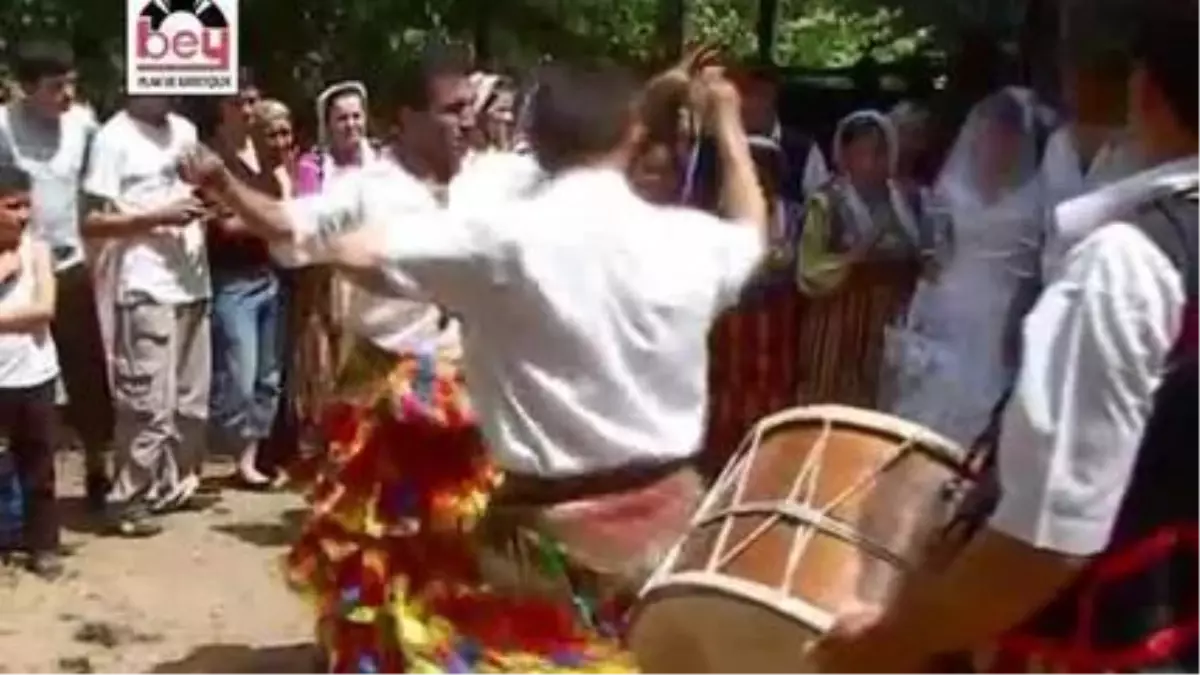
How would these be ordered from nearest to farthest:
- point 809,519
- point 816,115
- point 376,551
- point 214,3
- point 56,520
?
point 809,519 → point 376,551 → point 56,520 → point 214,3 → point 816,115

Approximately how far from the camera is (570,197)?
423cm

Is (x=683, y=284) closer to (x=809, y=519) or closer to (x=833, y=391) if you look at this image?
(x=809, y=519)

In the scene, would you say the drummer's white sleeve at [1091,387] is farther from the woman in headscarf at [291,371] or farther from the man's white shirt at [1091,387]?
the woman in headscarf at [291,371]

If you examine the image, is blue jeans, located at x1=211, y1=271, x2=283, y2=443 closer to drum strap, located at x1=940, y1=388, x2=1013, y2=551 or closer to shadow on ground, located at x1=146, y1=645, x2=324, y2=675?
shadow on ground, located at x1=146, y1=645, x2=324, y2=675

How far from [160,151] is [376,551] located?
3.41m

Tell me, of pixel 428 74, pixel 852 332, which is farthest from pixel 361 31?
pixel 428 74

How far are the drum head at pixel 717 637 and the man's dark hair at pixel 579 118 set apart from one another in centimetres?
110

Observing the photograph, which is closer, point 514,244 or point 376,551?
point 514,244

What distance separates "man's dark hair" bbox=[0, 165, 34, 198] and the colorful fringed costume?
1884 mm

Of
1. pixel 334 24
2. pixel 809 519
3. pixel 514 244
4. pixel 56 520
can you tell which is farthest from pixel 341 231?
pixel 334 24

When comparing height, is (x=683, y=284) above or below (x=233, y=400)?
above

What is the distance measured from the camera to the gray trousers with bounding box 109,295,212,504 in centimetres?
883

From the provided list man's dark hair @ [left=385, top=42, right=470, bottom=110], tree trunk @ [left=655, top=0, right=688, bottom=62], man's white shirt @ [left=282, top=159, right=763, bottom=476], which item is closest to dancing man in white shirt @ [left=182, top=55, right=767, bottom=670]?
man's white shirt @ [left=282, top=159, right=763, bottom=476]

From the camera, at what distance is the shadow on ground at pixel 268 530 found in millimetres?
8711
